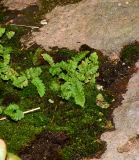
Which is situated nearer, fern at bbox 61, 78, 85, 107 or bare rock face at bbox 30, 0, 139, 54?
fern at bbox 61, 78, 85, 107

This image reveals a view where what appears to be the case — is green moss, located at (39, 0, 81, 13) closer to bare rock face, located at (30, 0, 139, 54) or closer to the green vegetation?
bare rock face, located at (30, 0, 139, 54)

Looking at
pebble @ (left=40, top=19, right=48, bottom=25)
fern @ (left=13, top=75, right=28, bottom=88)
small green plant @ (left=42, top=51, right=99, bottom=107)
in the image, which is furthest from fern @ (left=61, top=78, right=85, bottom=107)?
pebble @ (left=40, top=19, right=48, bottom=25)

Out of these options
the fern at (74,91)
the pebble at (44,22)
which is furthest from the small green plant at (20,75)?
the pebble at (44,22)

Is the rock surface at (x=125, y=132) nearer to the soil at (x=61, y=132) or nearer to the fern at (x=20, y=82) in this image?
the soil at (x=61, y=132)

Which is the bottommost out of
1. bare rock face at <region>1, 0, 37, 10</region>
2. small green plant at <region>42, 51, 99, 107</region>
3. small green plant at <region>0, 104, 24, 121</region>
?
small green plant at <region>0, 104, 24, 121</region>

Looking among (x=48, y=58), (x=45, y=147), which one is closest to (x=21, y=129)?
(x=45, y=147)

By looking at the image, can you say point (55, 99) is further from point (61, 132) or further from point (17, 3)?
point (17, 3)

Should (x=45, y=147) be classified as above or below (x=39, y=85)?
below
